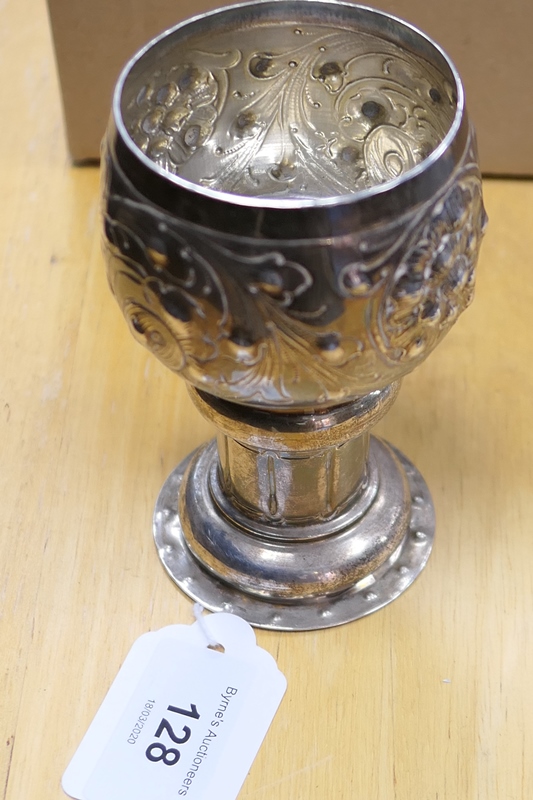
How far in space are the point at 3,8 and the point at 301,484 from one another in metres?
0.71

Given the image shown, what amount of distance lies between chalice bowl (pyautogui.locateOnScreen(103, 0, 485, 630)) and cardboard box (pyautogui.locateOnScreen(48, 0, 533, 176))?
0.23 metres

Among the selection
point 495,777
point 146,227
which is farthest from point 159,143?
point 495,777

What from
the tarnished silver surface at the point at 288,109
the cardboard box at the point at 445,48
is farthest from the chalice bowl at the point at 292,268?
the cardboard box at the point at 445,48

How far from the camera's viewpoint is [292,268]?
41 cm

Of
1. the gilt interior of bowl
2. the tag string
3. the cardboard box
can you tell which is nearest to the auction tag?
the tag string

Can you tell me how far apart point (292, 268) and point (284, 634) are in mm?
271

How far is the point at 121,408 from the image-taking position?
71 cm

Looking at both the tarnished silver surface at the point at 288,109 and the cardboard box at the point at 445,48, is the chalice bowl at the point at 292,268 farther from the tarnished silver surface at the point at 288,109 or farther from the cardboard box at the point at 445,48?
the cardboard box at the point at 445,48

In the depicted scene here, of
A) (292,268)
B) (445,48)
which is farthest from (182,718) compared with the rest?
(445,48)

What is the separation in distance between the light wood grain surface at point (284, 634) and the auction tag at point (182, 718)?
0.01 meters

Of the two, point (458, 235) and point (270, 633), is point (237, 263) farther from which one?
point (270, 633)

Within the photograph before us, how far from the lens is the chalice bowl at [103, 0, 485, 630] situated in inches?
16.3

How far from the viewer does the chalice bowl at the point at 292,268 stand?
16.3 inches

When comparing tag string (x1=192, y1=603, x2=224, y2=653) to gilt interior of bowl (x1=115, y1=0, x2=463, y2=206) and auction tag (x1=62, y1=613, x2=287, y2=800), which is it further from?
gilt interior of bowl (x1=115, y1=0, x2=463, y2=206)
